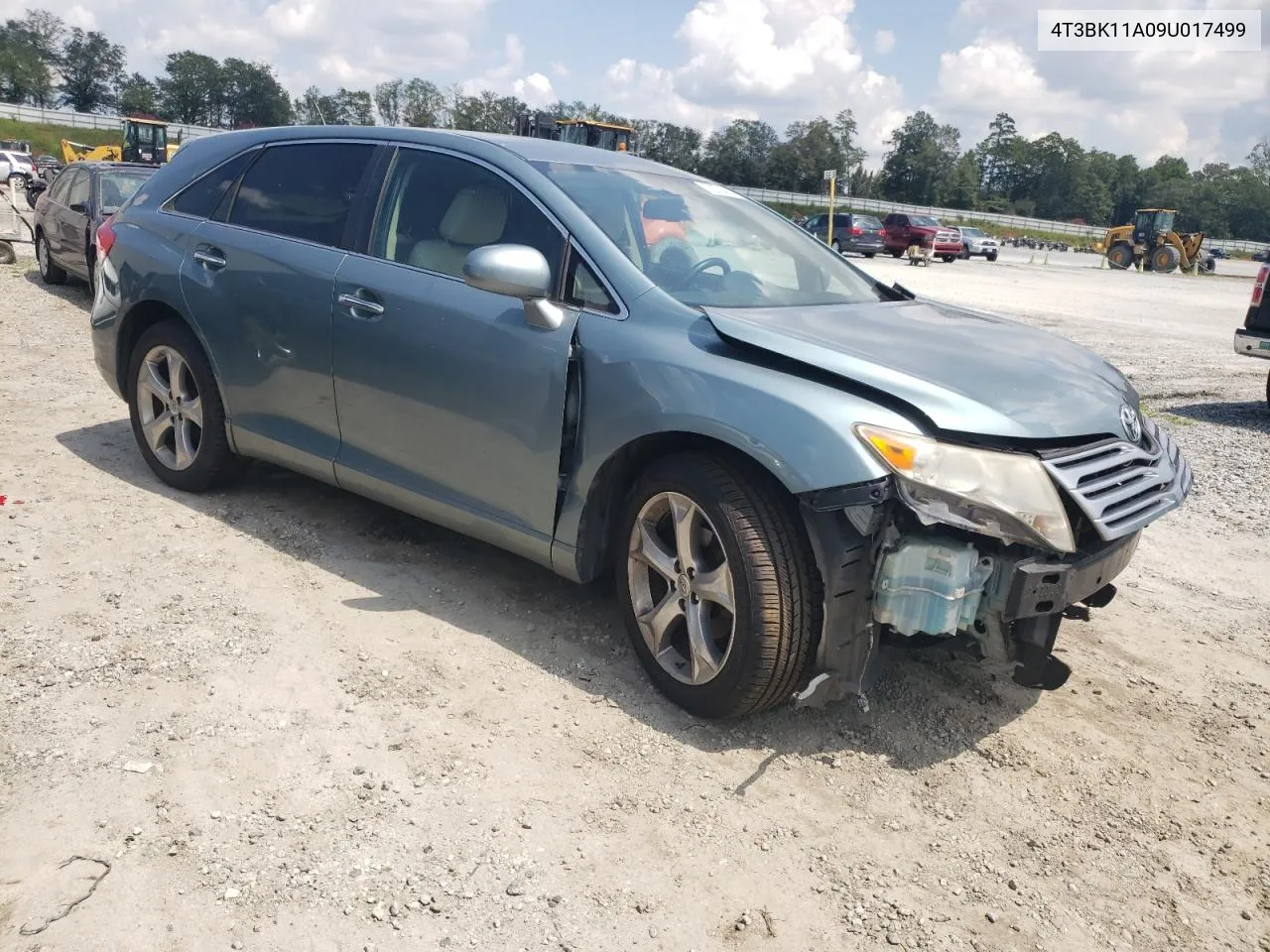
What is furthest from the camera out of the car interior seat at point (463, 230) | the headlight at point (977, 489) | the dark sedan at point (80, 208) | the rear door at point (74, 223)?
the rear door at point (74, 223)

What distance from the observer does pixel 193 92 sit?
351 feet

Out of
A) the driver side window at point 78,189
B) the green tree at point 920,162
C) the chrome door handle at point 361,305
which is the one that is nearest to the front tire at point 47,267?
the driver side window at point 78,189

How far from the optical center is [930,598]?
8.82 ft

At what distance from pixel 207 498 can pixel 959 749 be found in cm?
365

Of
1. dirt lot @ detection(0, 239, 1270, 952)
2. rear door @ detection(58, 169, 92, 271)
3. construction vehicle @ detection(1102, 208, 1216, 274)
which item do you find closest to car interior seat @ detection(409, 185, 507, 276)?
dirt lot @ detection(0, 239, 1270, 952)

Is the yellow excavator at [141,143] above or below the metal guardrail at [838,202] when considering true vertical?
below

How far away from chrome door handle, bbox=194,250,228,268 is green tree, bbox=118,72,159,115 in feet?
363

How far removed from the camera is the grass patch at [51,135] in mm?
64812

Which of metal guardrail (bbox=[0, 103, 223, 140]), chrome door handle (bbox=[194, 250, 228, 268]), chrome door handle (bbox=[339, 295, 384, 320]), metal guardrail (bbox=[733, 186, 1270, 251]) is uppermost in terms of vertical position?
metal guardrail (bbox=[0, 103, 223, 140])

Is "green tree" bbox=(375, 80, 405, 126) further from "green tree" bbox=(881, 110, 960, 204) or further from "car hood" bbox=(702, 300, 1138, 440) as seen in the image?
"car hood" bbox=(702, 300, 1138, 440)

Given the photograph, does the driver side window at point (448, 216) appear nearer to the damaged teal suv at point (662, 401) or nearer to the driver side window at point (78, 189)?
the damaged teal suv at point (662, 401)

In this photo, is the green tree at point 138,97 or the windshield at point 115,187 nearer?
the windshield at point 115,187

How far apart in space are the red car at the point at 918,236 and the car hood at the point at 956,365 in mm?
32621

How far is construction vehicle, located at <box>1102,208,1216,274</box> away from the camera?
124 feet
